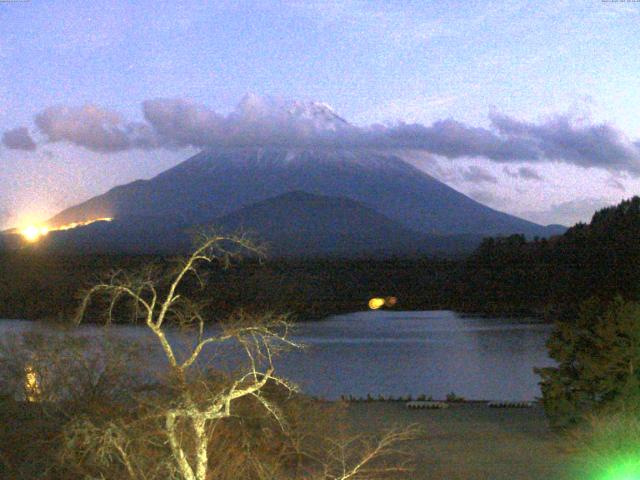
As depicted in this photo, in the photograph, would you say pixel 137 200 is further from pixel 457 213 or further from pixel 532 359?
pixel 532 359

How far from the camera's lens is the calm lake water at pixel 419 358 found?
82.1 ft

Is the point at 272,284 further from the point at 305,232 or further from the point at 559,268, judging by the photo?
the point at 305,232

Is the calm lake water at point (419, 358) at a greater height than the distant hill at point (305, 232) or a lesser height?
lesser

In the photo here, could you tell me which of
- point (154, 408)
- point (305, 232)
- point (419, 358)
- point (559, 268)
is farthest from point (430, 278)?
Answer: point (154, 408)

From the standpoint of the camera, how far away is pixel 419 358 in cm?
3419

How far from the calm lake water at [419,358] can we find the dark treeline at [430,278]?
4.57 ft

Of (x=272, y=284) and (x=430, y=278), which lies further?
(x=430, y=278)

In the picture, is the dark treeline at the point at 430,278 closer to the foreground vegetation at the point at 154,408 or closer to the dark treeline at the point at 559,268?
the dark treeline at the point at 559,268

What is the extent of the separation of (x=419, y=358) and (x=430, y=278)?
15.4 m

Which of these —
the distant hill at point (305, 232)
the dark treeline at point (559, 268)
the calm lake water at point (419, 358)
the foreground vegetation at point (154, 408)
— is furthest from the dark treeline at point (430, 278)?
the foreground vegetation at point (154, 408)

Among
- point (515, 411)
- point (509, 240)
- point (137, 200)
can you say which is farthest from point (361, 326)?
point (137, 200)

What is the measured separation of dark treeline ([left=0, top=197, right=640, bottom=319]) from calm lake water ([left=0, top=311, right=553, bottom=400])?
139 cm

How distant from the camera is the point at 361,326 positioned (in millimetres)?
52969

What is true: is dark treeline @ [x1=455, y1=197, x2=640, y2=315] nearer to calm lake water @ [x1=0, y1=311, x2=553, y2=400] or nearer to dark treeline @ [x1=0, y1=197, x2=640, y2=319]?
dark treeline @ [x1=0, y1=197, x2=640, y2=319]
